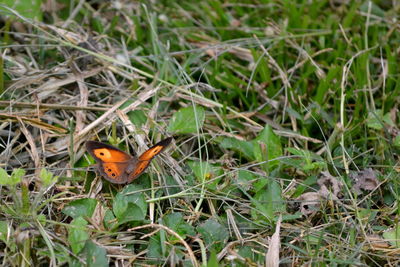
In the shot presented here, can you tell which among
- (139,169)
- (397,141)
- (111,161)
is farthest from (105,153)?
(397,141)

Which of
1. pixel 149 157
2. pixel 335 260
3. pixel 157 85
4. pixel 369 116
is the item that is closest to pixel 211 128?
pixel 157 85

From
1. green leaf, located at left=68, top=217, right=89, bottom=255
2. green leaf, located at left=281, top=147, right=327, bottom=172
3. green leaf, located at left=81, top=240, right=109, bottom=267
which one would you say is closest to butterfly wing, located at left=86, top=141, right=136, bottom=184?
green leaf, located at left=68, top=217, right=89, bottom=255

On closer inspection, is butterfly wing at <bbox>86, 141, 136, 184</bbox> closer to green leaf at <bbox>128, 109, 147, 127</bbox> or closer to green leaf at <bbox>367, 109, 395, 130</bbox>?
green leaf at <bbox>128, 109, 147, 127</bbox>

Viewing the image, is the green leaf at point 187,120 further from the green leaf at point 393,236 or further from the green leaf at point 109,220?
the green leaf at point 393,236

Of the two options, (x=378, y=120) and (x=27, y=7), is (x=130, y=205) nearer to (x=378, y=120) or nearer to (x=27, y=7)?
(x=378, y=120)

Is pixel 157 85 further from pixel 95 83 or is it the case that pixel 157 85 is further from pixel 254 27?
pixel 254 27

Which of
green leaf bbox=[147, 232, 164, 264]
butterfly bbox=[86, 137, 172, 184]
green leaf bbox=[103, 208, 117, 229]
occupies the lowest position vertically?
green leaf bbox=[147, 232, 164, 264]
